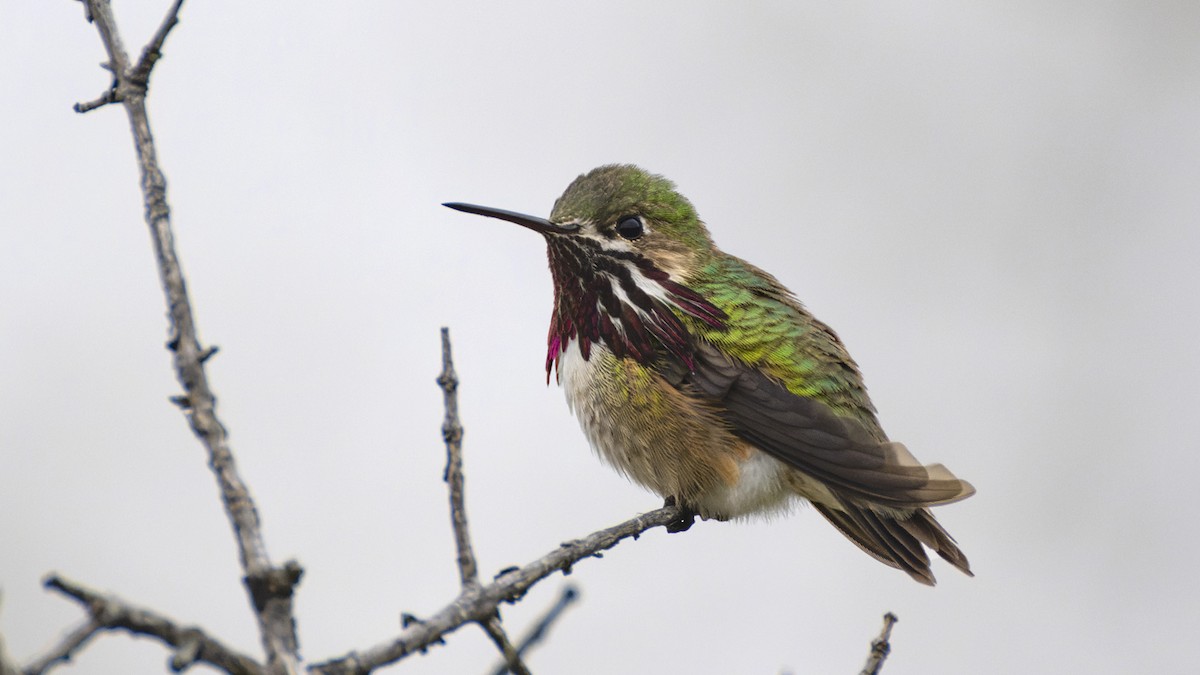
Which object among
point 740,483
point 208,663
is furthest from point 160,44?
point 740,483

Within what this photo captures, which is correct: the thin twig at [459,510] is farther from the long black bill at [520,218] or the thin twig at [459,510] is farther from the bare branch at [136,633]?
the long black bill at [520,218]

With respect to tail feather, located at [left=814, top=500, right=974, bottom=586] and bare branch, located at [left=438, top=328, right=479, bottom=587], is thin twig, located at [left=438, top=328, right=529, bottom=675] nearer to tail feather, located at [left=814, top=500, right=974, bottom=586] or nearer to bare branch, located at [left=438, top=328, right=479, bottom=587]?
bare branch, located at [left=438, top=328, right=479, bottom=587]

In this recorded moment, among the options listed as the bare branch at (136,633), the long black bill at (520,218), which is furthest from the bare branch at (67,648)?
the long black bill at (520,218)

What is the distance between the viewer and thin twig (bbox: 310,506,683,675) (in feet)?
6.05

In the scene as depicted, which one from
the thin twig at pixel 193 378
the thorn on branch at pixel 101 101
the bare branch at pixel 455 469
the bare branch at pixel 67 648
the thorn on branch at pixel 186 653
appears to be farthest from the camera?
the thorn on branch at pixel 101 101

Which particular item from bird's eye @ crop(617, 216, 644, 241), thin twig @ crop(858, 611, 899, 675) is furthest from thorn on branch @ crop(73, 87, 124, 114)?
bird's eye @ crop(617, 216, 644, 241)

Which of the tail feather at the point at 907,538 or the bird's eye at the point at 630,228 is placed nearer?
the tail feather at the point at 907,538

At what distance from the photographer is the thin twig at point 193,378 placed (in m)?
1.72

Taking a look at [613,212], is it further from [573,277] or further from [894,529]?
[894,529]

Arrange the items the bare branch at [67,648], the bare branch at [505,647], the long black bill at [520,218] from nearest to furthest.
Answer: the bare branch at [67,648]
the bare branch at [505,647]
the long black bill at [520,218]

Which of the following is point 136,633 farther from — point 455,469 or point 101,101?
point 101,101

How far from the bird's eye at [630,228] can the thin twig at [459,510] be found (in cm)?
303

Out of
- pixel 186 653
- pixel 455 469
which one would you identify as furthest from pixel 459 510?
pixel 186 653

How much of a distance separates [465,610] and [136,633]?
737mm
